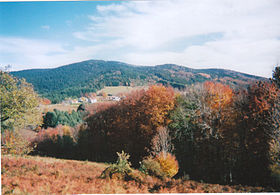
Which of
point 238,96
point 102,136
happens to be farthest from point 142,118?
point 238,96

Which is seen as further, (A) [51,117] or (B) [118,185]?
(A) [51,117]

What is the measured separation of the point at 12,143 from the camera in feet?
21.4

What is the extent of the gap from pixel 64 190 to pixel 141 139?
7.78m

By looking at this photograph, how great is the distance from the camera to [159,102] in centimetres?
1227

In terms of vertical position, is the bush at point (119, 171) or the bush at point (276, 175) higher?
the bush at point (119, 171)

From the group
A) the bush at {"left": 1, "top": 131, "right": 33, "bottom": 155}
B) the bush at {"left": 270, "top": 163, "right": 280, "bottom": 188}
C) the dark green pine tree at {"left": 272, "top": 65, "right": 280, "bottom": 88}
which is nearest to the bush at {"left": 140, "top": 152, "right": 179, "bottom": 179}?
the bush at {"left": 270, "top": 163, "right": 280, "bottom": 188}

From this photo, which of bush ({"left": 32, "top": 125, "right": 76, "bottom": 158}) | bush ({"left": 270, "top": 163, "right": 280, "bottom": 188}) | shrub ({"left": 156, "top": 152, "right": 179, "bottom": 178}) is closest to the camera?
bush ({"left": 270, "top": 163, "right": 280, "bottom": 188})

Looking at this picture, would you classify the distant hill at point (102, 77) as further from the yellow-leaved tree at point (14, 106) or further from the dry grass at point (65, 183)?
the dry grass at point (65, 183)

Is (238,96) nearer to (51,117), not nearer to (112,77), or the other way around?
(51,117)

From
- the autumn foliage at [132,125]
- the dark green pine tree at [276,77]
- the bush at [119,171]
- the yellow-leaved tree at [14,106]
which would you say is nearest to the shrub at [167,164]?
the autumn foliage at [132,125]

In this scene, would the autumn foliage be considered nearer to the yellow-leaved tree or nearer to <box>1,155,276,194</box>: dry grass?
<box>1,155,276,194</box>: dry grass

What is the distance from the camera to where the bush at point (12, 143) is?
6.45m

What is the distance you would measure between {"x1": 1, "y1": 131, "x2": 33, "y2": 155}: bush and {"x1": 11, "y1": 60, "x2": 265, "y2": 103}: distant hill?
241cm

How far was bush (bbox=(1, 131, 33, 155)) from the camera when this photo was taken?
254 inches
